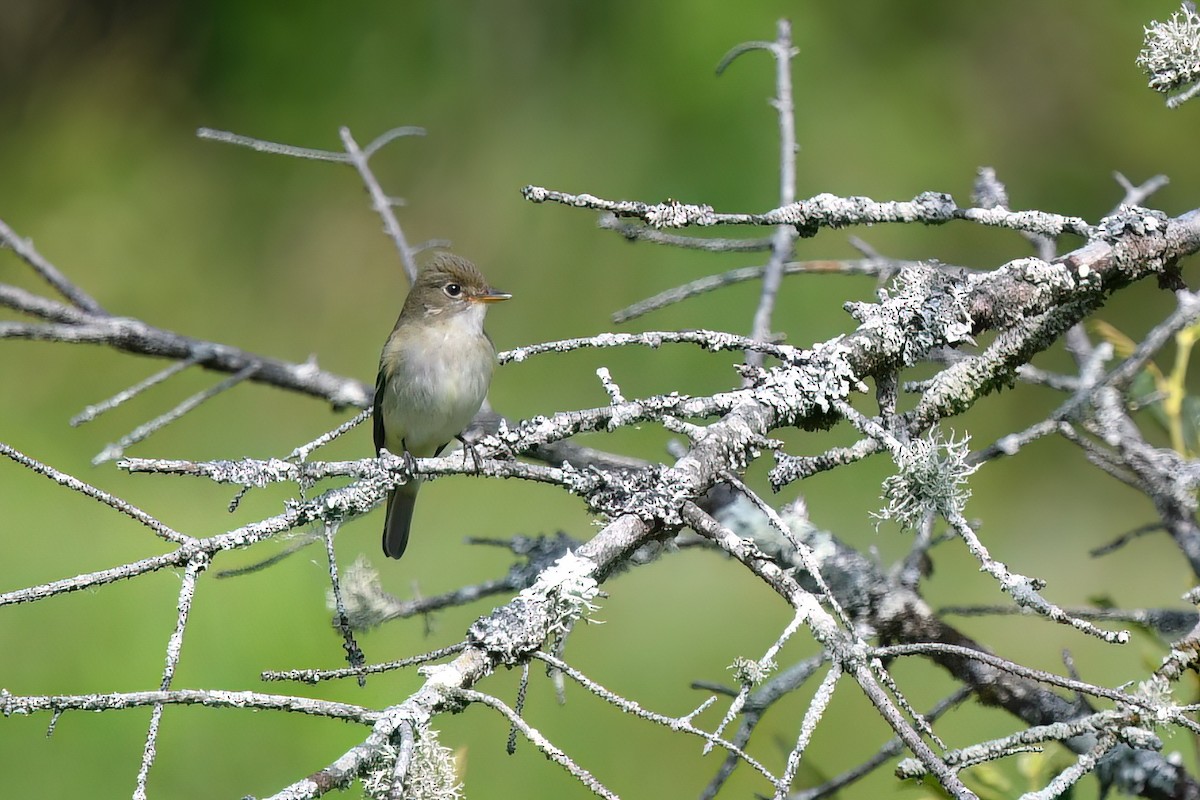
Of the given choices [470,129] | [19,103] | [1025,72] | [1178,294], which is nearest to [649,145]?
[470,129]

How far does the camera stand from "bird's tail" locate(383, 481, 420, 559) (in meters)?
3.00

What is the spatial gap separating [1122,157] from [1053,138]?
0.75 feet

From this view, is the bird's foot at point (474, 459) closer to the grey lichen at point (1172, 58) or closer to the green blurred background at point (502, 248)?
the grey lichen at point (1172, 58)

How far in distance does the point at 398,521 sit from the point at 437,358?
548 mm

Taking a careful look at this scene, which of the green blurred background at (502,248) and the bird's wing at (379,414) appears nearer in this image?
the bird's wing at (379,414)

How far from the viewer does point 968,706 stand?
313 centimetres

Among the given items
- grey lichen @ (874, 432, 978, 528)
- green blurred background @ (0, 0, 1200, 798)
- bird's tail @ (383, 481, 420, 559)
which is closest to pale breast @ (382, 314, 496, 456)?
bird's tail @ (383, 481, 420, 559)

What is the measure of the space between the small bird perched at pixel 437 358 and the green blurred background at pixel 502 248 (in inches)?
25.7

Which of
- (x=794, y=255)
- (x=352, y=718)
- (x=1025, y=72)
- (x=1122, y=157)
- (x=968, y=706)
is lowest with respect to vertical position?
(x=352, y=718)

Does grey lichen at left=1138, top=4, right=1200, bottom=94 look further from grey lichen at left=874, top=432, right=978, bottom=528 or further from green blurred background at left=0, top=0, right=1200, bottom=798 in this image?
green blurred background at left=0, top=0, right=1200, bottom=798

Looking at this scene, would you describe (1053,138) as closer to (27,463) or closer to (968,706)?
(968,706)

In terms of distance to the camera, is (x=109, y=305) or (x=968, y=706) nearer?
(x=968, y=706)

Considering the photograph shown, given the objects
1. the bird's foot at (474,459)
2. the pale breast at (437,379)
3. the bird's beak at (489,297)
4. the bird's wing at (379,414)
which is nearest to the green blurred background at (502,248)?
the bird's wing at (379,414)

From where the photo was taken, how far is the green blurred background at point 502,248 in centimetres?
318
